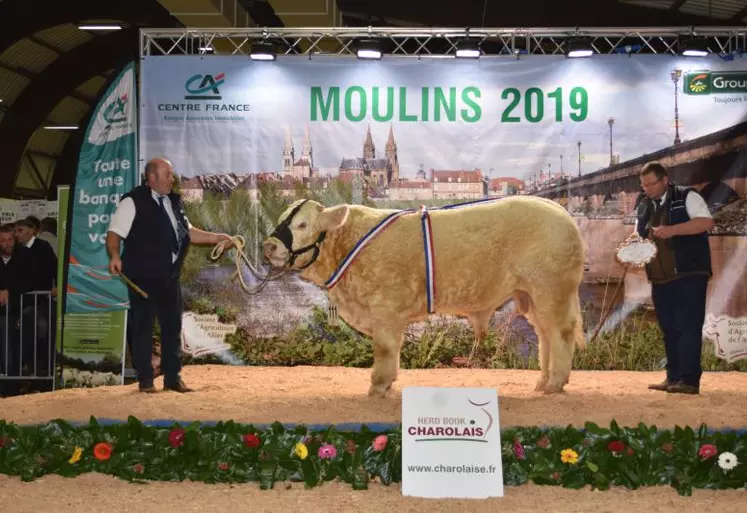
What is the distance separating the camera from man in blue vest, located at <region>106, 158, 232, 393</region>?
615 cm

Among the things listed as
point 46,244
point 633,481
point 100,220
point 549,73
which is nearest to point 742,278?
point 549,73

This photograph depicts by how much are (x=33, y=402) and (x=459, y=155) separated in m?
4.31

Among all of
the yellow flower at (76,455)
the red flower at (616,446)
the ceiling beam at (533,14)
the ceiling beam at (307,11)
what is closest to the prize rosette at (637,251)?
the red flower at (616,446)

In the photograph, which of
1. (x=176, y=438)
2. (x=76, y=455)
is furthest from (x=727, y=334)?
(x=76, y=455)

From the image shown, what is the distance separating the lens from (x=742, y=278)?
7.63 m

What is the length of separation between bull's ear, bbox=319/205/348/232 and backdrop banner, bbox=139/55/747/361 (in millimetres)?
1675

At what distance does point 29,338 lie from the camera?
26.9ft

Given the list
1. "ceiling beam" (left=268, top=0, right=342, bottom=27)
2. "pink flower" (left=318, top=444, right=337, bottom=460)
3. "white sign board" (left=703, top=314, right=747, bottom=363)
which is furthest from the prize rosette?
"ceiling beam" (left=268, top=0, right=342, bottom=27)

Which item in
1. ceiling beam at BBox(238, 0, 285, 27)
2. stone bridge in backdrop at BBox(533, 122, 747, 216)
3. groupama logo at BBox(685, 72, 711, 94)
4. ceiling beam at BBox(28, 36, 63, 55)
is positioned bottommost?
stone bridge in backdrop at BBox(533, 122, 747, 216)

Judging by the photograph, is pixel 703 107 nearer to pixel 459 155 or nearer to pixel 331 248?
pixel 459 155

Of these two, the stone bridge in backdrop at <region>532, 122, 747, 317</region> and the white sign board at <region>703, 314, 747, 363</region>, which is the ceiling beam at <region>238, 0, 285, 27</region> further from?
the white sign board at <region>703, 314, 747, 363</region>

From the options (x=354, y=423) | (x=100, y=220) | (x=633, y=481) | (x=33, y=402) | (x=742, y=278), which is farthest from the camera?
(x=742, y=278)

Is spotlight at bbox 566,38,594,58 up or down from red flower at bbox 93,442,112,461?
up

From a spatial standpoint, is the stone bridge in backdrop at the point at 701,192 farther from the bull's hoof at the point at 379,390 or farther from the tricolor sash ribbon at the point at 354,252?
the bull's hoof at the point at 379,390
